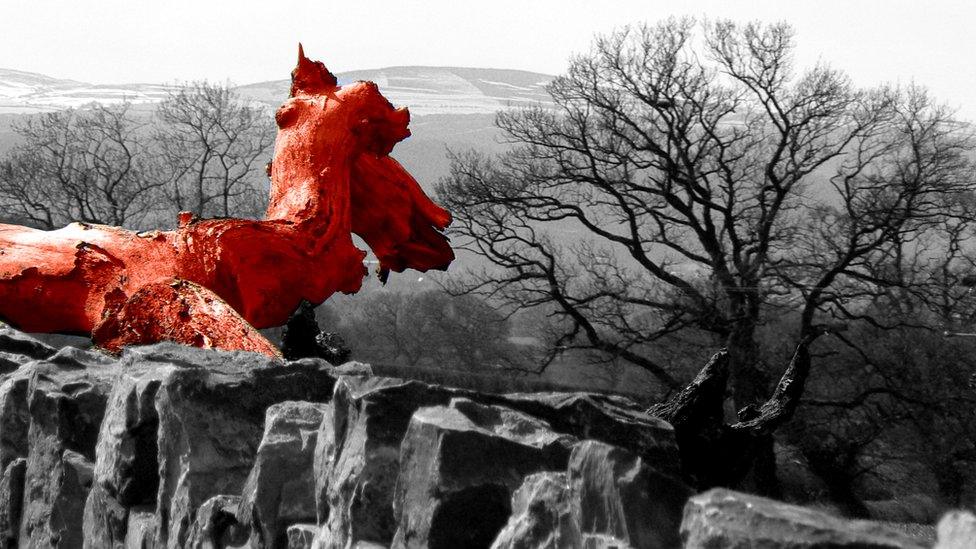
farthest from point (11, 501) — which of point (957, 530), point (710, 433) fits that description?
point (957, 530)

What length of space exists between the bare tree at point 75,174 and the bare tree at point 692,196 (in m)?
8.05

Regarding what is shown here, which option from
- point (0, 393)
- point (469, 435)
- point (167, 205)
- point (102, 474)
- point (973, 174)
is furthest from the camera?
point (167, 205)

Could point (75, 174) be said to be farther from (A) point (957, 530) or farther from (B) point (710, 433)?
(A) point (957, 530)

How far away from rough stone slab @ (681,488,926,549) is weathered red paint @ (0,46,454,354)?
282 centimetres

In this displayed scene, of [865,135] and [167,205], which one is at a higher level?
[865,135]

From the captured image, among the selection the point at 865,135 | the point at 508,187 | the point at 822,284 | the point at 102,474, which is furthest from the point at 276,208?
the point at 508,187

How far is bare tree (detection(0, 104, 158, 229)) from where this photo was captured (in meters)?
26.1

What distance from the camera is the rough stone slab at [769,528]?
1020mm

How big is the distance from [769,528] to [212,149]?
1132 inches

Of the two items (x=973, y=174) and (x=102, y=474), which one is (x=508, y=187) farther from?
(x=102, y=474)

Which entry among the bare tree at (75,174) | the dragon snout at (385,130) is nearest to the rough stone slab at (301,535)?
the dragon snout at (385,130)

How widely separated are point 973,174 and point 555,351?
7916mm

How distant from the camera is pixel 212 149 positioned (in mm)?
28797

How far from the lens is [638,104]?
24.5 m
